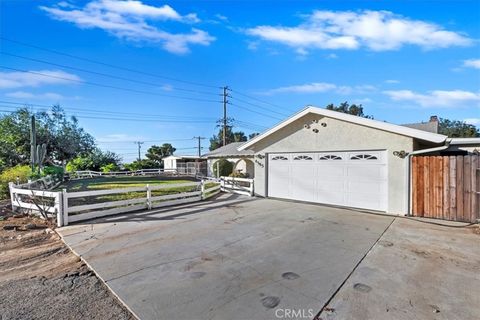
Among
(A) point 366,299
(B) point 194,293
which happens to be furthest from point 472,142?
(B) point 194,293

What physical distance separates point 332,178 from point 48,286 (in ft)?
31.4

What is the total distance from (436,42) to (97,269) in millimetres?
15125

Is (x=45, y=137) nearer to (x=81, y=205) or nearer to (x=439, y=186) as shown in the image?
(x=81, y=205)

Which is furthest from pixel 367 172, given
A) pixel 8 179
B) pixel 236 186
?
pixel 8 179

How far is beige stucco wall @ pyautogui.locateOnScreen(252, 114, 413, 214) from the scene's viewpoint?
356 inches

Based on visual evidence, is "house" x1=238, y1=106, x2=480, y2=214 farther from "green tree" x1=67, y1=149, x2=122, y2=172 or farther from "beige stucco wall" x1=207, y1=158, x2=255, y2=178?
"green tree" x1=67, y1=149, x2=122, y2=172

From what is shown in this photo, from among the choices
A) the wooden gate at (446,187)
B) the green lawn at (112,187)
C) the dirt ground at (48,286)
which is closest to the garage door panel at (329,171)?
the wooden gate at (446,187)

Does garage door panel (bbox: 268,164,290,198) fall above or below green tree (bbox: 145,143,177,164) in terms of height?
below

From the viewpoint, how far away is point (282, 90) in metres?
26.3

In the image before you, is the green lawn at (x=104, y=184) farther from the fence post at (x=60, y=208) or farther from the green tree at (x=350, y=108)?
the green tree at (x=350, y=108)

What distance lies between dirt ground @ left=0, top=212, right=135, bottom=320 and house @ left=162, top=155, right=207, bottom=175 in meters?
27.8

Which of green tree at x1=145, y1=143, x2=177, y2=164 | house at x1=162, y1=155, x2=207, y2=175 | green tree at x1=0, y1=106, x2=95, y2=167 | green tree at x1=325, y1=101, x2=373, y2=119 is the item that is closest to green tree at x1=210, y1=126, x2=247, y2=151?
green tree at x1=145, y1=143, x2=177, y2=164

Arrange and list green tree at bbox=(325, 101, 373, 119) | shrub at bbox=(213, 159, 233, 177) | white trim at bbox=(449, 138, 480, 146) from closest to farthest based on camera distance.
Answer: white trim at bbox=(449, 138, 480, 146)
shrub at bbox=(213, 159, 233, 177)
green tree at bbox=(325, 101, 373, 119)

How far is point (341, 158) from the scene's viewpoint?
34.3 feet
